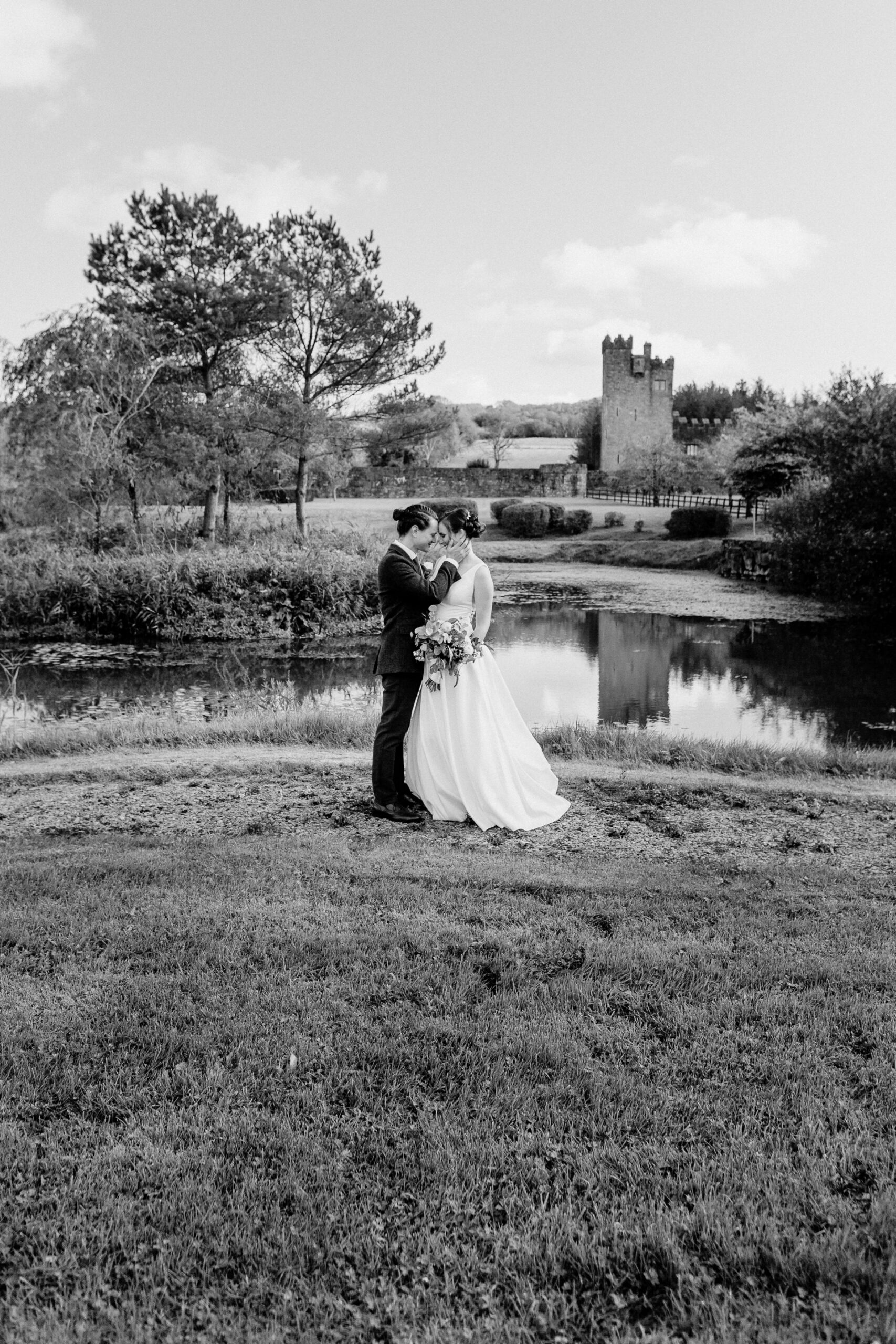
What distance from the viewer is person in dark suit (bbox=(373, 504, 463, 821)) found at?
625cm

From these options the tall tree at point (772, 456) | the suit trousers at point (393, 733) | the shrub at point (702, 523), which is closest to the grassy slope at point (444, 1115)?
the suit trousers at point (393, 733)

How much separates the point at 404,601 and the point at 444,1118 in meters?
4.00

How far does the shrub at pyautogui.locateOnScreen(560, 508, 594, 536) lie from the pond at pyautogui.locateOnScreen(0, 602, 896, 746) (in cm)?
1981

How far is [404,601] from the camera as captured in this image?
21.1 ft

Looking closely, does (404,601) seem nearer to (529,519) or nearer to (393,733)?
(393,733)

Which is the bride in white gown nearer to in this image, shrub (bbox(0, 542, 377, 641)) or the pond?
the pond

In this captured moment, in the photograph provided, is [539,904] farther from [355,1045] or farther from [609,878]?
[355,1045]

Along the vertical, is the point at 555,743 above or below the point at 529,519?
below

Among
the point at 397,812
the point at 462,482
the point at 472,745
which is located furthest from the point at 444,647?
the point at 462,482

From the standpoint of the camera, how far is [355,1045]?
3.25 m

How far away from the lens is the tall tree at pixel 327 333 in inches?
1108

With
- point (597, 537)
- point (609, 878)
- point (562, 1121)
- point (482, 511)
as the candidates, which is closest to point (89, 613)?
point (609, 878)

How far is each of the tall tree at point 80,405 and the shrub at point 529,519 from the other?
63.6ft

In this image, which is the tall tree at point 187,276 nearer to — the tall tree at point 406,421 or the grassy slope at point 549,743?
the tall tree at point 406,421
